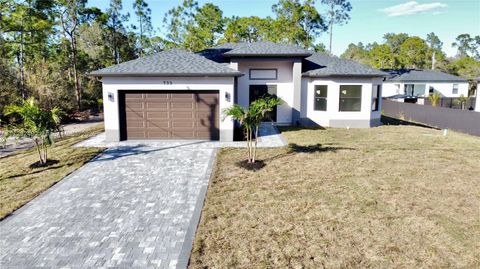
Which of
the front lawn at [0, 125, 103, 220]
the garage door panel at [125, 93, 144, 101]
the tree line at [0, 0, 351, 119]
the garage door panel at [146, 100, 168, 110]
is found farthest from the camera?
the tree line at [0, 0, 351, 119]

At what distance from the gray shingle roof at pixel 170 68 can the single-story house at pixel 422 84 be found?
32.2 meters

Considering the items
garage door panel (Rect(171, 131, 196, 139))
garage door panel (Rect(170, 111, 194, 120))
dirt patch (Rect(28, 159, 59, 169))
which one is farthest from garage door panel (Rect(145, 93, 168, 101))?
dirt patch (Rect(28, 159, 59, 169))

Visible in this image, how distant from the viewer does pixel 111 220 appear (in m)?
6.77

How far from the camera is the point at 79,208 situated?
24.3 feet

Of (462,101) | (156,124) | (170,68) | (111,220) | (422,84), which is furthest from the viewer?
(422,84)

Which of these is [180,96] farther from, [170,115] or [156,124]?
[156,124]

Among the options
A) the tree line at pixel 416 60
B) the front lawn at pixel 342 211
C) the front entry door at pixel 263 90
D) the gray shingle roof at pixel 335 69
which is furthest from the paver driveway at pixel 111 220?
the tree line at pixel 416 60

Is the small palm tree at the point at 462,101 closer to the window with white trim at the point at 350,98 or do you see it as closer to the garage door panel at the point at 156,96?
the window with white trim at the point at 350,98

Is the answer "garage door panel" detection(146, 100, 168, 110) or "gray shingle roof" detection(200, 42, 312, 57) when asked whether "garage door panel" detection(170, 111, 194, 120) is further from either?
"gray shingle roof" detection(200, 42, 312, 57)

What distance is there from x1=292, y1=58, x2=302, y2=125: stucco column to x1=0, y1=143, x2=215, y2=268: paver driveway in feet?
34.4

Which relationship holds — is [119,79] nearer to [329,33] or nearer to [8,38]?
[8,38]

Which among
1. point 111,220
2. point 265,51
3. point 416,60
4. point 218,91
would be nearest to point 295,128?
point 265,51

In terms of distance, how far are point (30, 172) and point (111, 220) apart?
5354 millimetres

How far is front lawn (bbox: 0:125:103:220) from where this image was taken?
8.05 m
